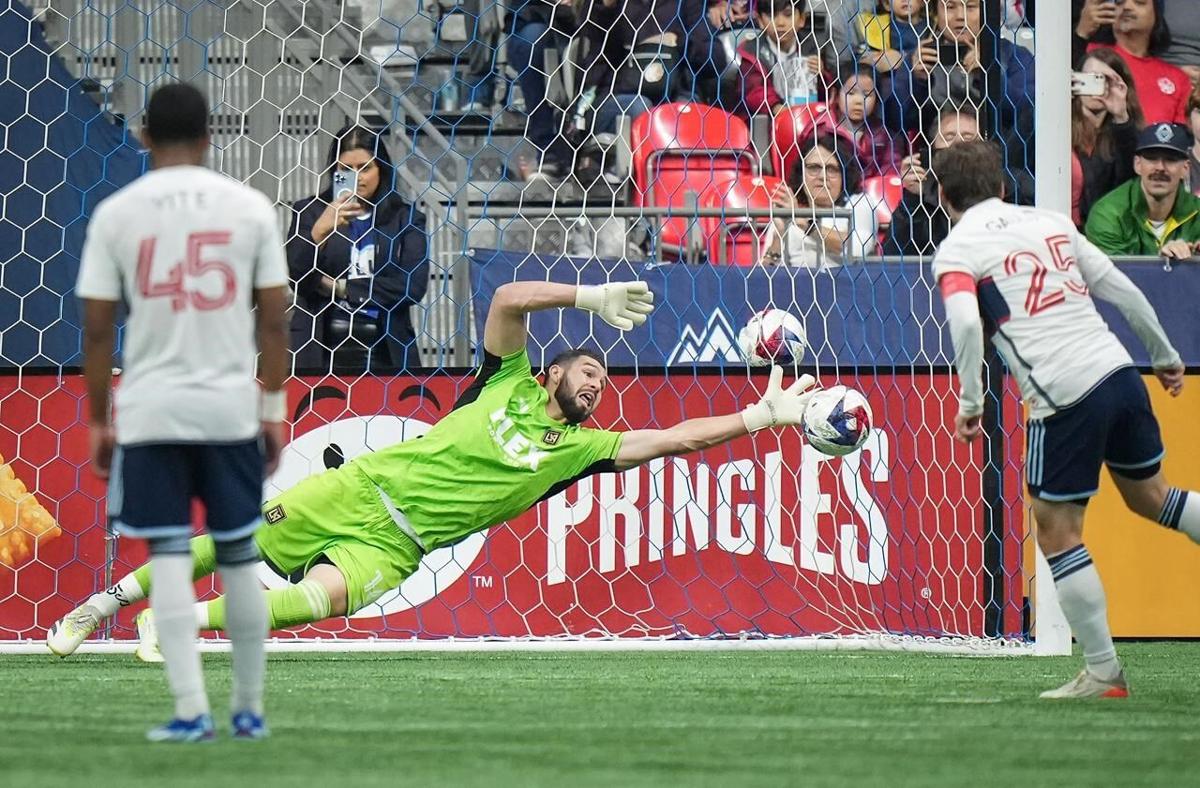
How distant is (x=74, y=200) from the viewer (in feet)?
30.6

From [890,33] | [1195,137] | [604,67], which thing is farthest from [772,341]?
[1195,137]

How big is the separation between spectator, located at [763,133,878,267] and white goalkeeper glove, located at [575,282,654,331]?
7.86 ft

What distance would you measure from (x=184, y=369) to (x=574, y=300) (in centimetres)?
329

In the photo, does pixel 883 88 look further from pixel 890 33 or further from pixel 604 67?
pixel 604 67

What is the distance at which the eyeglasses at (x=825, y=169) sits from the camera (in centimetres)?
1010

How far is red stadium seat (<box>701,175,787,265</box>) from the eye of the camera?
973 cm

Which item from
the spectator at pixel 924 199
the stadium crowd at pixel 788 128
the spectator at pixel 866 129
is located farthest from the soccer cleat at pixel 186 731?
the spectator at pixel 866 129

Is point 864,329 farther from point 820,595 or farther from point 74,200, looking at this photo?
point 74,200

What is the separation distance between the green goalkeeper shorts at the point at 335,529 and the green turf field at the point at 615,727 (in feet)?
1.29

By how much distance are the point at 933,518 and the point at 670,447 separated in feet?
7.65

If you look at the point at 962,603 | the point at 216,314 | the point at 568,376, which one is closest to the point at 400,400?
the point at 568,376

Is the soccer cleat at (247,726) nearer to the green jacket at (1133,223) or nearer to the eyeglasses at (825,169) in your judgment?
the eyeglasses at (825,169)

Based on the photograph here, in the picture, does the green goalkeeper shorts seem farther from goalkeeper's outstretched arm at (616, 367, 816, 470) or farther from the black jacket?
the black jacket

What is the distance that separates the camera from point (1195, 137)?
40.2 feet
